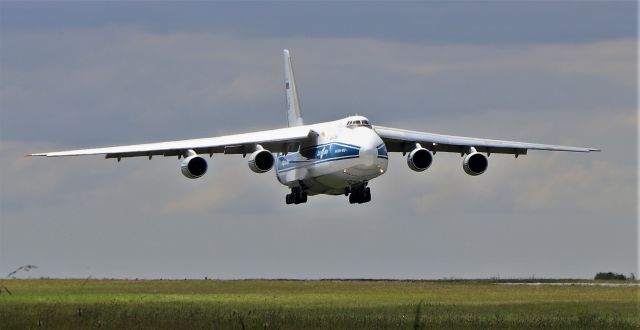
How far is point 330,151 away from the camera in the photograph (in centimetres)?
4119

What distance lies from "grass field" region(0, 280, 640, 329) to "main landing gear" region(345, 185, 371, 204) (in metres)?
4.83

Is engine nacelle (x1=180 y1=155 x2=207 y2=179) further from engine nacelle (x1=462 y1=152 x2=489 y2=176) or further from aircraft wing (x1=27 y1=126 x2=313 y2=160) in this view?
engine nacelle (x1=462 y1=152 x2=489 y2=176)

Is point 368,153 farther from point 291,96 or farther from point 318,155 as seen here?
point 291,96

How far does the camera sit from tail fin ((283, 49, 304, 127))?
172 ft

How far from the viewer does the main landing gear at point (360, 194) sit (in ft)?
140

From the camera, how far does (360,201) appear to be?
42844mm

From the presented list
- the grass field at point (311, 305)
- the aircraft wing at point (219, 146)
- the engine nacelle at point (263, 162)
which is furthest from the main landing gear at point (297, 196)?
the grass field at point (311, 305)

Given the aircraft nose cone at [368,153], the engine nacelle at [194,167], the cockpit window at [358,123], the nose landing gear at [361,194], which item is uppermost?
the cockpit window at [358,123]

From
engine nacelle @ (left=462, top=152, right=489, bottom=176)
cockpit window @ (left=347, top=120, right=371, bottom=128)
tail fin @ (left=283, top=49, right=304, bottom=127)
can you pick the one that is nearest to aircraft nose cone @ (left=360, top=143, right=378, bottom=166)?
cockpit window @ (left=347, top=120, right=371, bottom=128)

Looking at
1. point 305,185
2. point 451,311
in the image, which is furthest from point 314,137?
point 451,311

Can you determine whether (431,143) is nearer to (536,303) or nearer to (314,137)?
(314,137)

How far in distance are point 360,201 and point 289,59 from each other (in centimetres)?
1489

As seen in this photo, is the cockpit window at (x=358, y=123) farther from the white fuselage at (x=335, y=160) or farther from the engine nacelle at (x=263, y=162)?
the engine nacelle at (x=263, y=162)

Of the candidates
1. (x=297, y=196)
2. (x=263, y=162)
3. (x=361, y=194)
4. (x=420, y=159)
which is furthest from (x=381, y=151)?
(x=297, y=196)
